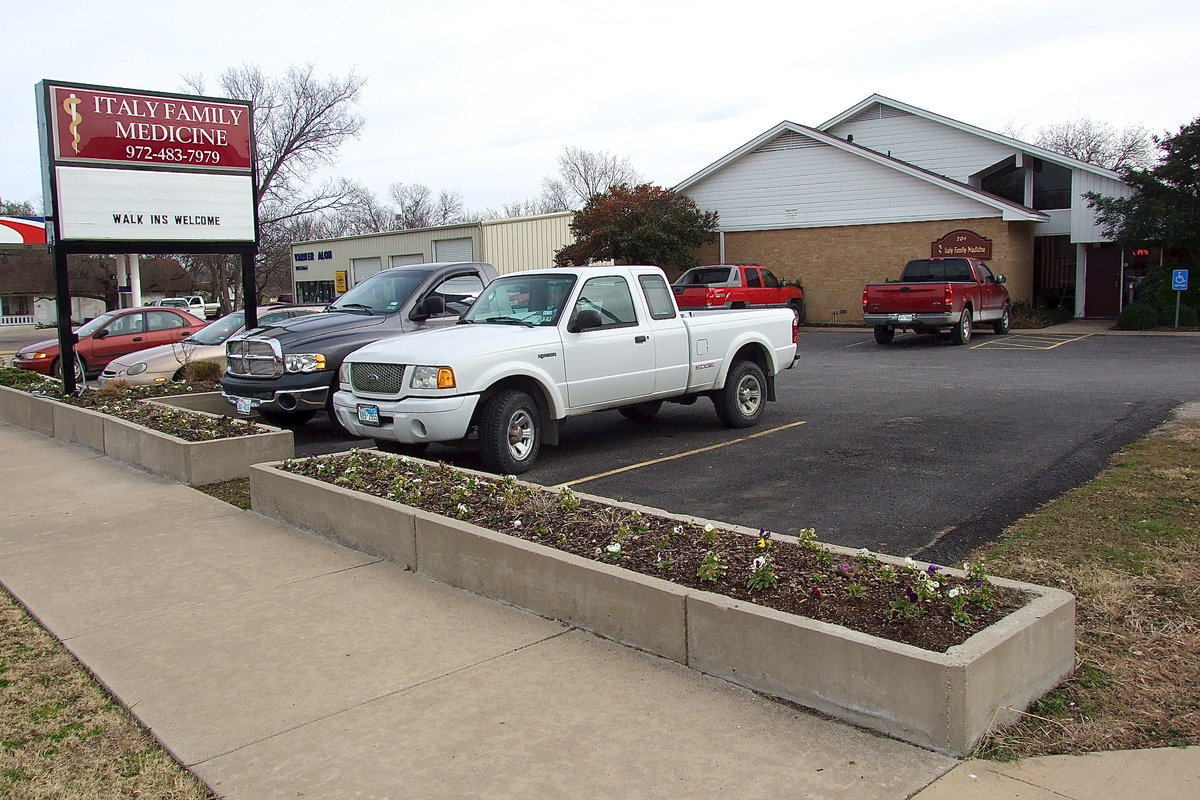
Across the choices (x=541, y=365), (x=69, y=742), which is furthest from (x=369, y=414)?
(x=69, y=742)

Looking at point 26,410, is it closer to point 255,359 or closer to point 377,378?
point 255,359

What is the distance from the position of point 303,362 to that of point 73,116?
542 cm

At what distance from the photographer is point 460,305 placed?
12398 millimetres

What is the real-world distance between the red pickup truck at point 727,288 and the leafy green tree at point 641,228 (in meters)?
4.41

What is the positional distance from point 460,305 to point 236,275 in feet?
149

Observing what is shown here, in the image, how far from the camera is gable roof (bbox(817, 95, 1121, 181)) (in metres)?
27.8

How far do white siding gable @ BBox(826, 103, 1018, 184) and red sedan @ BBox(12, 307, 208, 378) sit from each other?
23.5 metres

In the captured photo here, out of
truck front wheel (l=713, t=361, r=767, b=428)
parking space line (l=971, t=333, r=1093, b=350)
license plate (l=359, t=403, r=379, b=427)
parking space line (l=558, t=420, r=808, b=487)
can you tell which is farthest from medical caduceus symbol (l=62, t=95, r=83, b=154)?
parking space line (l=971, t=333, r=1093, b=350)

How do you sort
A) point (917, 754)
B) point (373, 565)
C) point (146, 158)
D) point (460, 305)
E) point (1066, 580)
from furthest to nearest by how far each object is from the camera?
point (146, 158)
point (460, 305)
point (373, 565)
point (1066, 580)
point (917, 754)

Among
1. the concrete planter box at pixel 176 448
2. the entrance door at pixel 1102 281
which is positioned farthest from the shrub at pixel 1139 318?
the concrete planter box at pixel 176 448

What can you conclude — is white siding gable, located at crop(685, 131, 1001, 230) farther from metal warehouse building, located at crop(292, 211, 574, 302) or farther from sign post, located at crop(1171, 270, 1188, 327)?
metal warehouse building, located at crop(292, 211, 574, 302)

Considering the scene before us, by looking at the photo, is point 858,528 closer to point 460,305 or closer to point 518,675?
point 518,675

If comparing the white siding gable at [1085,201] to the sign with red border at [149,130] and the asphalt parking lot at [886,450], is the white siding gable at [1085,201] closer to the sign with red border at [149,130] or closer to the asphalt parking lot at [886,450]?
the asphalt parking lot at [886,450]

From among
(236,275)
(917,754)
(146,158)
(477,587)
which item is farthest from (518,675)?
(236,275)
